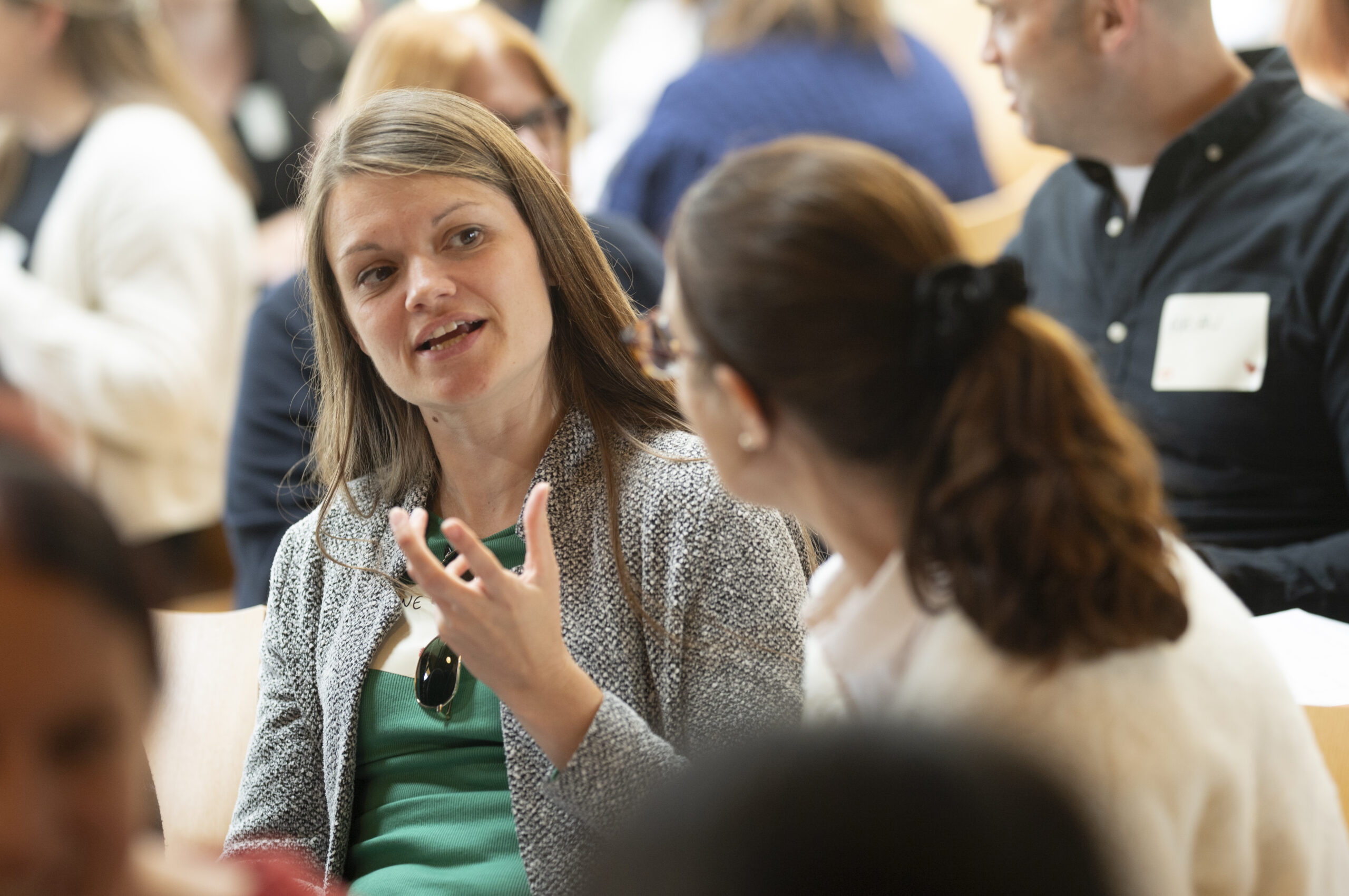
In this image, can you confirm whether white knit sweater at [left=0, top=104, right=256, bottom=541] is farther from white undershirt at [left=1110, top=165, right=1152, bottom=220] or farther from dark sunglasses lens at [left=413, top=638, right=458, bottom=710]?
white undershirt at [left=1110, top=165, right=1152, bottom=220]

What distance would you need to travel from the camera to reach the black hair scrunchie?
2.96 feet

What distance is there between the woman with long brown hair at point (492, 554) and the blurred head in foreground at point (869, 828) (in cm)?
70

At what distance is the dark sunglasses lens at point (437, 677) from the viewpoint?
141cm

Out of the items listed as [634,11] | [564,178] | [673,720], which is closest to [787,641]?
[673,720]

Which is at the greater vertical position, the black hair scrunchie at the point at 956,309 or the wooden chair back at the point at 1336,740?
the black hair scrunchie at the point at 956,309

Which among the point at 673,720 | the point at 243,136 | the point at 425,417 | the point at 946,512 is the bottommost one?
the point at 243,136

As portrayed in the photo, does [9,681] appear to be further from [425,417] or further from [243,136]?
[243,136]

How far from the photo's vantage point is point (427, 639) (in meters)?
1.46

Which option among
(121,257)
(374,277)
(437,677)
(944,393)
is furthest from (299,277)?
(944,393)

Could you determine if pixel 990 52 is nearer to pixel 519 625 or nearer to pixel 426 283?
pixel 426 283

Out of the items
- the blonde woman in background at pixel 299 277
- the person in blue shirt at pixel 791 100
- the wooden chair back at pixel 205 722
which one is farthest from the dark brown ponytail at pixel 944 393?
the person in blue shirt at pixel 791 100

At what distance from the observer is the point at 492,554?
1253 mm

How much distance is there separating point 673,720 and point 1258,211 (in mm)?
1283

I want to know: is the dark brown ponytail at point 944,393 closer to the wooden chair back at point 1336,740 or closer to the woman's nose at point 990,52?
the wooden chair back at point 1336,740
